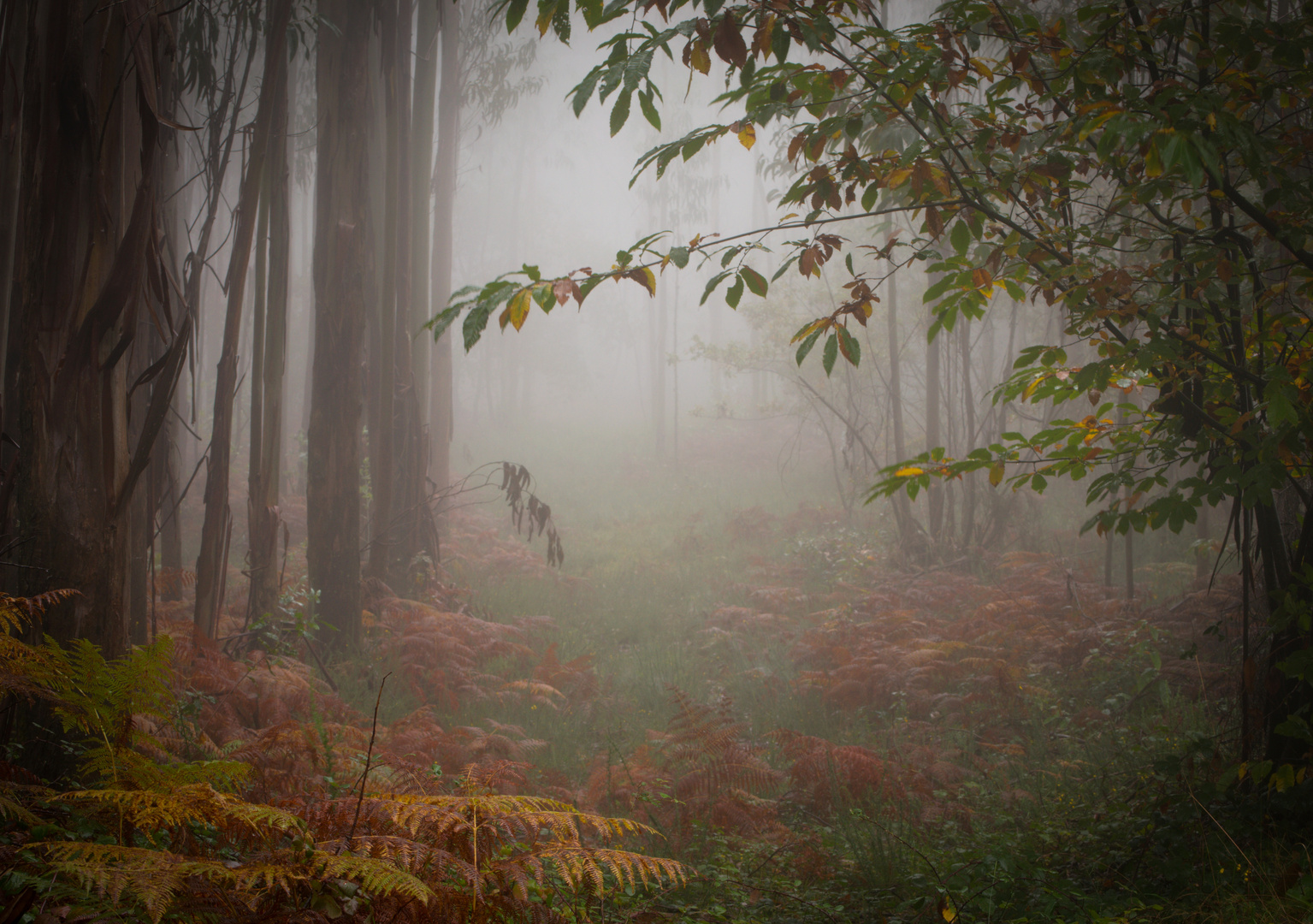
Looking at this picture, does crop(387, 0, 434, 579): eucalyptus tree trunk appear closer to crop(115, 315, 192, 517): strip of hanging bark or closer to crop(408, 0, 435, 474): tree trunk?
crop(408, 0, 435, 474): tree trunk

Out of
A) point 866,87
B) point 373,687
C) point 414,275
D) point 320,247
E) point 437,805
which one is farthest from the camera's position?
point 414,275

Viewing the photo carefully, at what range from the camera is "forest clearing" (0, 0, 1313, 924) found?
1.96 m

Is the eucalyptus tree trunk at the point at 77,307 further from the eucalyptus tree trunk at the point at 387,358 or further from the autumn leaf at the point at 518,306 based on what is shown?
the eucalyptus tree trunk at the point at 387,358

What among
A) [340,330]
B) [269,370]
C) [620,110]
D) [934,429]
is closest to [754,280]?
[620,110]

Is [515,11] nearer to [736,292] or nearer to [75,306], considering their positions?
[736,292]

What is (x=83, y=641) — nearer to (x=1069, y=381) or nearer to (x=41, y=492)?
(x=41, y=492)

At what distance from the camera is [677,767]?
418cm

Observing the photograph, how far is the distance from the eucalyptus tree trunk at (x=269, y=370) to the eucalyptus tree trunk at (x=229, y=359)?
0.71ft

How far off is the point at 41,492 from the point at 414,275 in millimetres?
7217

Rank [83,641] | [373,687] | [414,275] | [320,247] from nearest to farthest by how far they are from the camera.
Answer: [83,641]
[373,687]
[320,247]
[414,275]

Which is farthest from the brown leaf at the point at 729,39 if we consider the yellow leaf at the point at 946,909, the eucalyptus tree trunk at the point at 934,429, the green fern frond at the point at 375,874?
the eucalyptus tree trunk at the point at 934,429

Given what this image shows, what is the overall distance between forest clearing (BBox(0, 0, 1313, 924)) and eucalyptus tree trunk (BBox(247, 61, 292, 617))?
0.14 feet

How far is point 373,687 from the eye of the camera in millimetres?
5562

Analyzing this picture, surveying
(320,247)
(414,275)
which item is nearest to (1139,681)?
(320,247)
